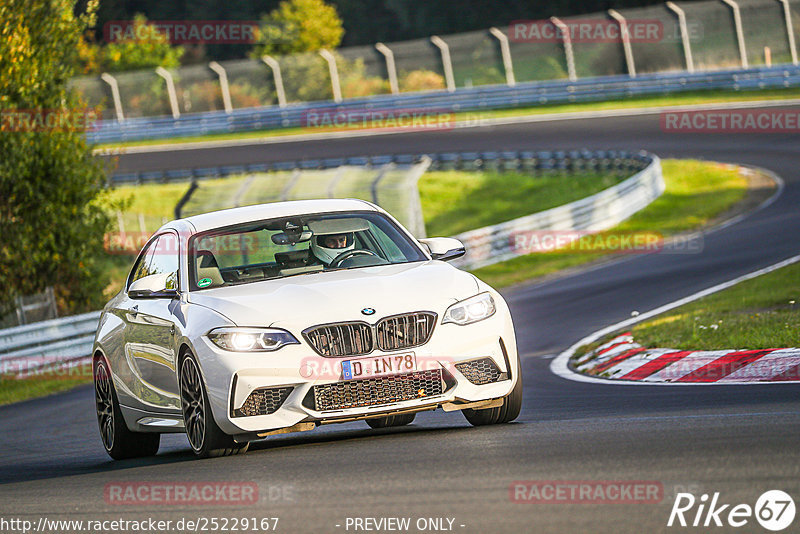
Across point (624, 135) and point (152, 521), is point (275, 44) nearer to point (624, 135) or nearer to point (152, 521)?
point (624, 135)

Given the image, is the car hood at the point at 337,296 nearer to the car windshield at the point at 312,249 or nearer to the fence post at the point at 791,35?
the car windshield at the point at 312,249

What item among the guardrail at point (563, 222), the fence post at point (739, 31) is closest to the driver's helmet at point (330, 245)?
the guardrail at point (563, 222)

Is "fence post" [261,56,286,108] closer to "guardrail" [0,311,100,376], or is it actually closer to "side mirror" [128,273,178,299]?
"guardrail" [0,311,100,376]

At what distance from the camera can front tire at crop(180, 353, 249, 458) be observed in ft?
25.0

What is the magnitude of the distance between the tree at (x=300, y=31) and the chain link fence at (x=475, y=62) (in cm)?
1288

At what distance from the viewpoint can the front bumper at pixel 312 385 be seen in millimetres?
7391

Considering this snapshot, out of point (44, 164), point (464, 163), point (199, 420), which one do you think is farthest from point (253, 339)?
point (464, 163)

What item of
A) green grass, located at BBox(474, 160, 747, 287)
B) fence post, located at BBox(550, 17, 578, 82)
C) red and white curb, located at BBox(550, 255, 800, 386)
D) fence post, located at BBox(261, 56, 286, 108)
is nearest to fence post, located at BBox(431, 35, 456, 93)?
fence post, located at BBox(550, 17, 578, 82)

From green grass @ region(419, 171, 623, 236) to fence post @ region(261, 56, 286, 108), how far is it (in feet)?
45.7

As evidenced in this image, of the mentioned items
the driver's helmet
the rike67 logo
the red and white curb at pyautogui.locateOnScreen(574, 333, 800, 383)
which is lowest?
the red and white curb at pyautogui.locateOnScreen(574, 333, 800, 383)

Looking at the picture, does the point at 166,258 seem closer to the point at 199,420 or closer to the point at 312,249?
the point at 312,249

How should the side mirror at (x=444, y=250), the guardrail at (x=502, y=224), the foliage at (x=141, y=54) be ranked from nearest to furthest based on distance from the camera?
the side mirror at (x=444, y=250) → the guardrail at (x=502, y=224) → the foliage at (x=141, y=54)

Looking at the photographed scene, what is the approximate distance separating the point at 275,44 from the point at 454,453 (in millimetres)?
59899

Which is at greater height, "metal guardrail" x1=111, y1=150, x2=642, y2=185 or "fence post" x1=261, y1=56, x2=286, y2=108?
"fence post" x1=261, y1=56, x2=286, y2=108
